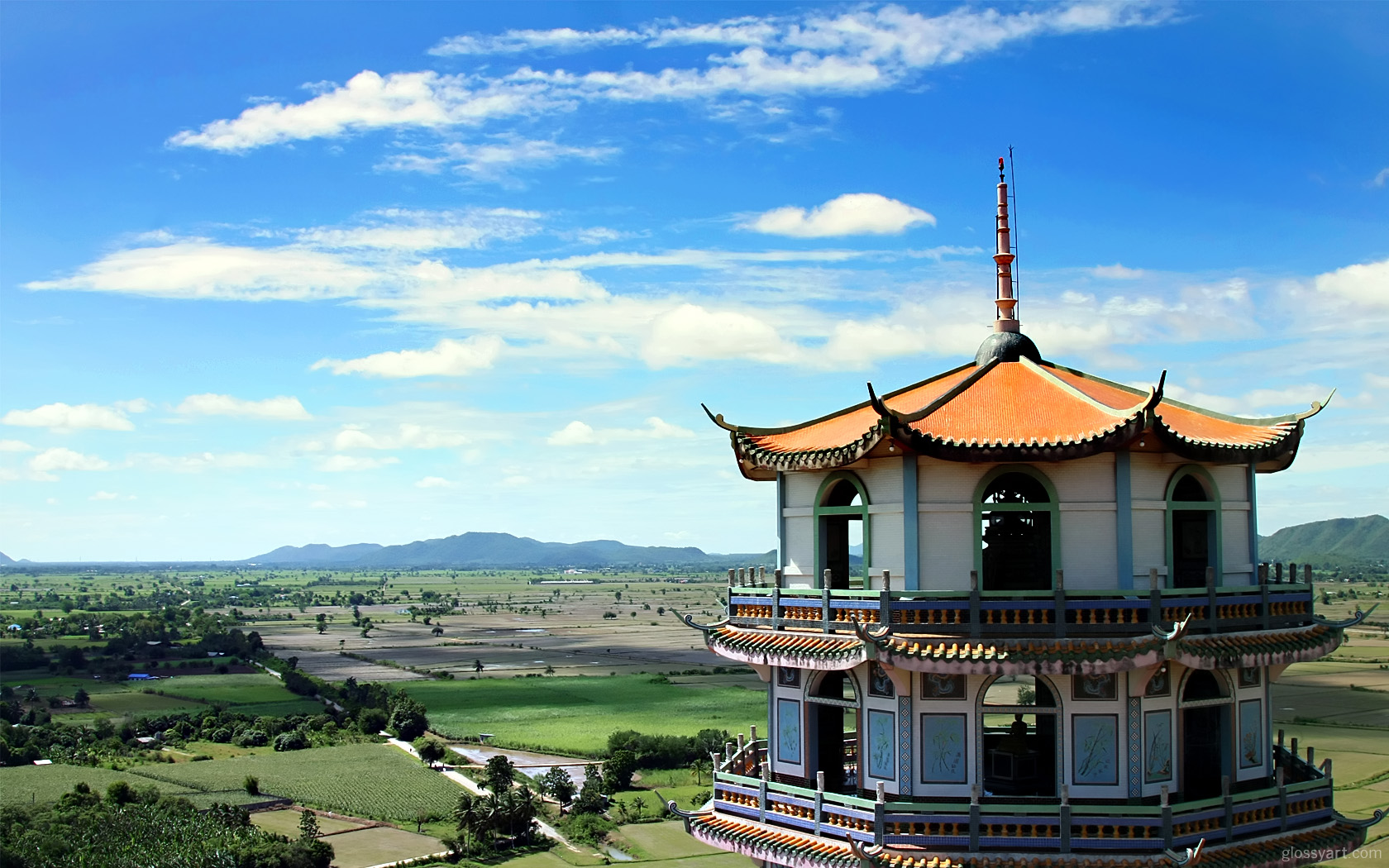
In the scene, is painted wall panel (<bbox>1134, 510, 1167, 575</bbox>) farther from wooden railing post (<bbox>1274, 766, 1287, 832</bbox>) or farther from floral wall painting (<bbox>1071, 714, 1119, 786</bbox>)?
wooden railing post (<bbox>1274, 766, 1287, 832</bbox>)

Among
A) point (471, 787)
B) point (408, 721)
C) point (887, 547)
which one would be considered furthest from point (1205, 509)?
point (408, 721)

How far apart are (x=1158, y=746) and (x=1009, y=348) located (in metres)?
5.72

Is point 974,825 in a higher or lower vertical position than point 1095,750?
lower

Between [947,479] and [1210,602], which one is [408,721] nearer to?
[947,479]

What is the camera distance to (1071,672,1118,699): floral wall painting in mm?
14438

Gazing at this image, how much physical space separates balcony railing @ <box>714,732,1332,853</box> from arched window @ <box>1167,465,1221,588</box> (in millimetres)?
2601

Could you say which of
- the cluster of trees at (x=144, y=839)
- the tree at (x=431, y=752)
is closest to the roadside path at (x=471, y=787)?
the tree at (x=431, y=752)

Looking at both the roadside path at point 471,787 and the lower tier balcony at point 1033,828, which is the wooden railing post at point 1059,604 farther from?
the roadside path at point 471,787

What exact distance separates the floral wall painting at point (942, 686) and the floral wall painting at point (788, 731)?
218 centimetres

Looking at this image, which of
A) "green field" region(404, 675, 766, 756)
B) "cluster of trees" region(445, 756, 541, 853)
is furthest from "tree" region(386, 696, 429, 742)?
"cluster of trees" region(445, 756, 541, 853)

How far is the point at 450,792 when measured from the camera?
82.0m

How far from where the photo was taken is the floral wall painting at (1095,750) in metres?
14.3

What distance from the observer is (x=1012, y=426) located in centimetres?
1495

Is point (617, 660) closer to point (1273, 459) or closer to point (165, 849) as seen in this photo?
point (165, 849)
